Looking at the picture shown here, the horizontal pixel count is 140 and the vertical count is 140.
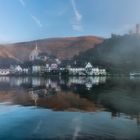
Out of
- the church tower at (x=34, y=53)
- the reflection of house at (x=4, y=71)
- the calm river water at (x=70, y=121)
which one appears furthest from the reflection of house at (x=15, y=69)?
the calm river water at (x=70, y=121)

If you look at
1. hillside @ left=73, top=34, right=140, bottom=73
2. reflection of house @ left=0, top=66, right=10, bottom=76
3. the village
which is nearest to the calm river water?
hillside @ left=73, top=34, right=140, bottom=73

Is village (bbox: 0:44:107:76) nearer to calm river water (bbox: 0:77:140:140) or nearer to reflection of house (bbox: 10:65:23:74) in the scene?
reflection of house (bbox: 10:65:23:74)

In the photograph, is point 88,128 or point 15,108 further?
point 15,108

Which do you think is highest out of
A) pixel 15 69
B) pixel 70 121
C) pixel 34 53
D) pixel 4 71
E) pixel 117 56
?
pixel 34 53

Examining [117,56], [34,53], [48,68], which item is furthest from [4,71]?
[117,56]

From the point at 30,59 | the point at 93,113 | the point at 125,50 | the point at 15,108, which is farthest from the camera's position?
the point at 30,59

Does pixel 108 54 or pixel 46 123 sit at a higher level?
pixel 108 54

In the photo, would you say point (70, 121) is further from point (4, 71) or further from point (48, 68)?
point (4, 71)

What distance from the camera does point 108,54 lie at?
17.5 meters

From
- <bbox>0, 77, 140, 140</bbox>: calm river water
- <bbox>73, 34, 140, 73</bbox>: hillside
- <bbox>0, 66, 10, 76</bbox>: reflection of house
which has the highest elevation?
<bbox>73, 34, 140, 73</bbox>: hillside

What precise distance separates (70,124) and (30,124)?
54 cm

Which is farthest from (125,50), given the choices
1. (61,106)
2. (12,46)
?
(61,106)

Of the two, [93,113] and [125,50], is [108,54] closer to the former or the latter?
[125,50]

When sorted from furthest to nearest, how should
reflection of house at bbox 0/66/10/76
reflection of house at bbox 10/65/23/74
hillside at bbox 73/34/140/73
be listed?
reflection of house at bbox 0/66/10/76 < reflection of house at bbox 10/65/23/74 < hillside at bbox 73/34/140/73
